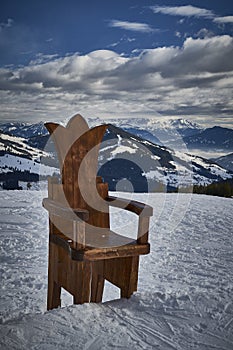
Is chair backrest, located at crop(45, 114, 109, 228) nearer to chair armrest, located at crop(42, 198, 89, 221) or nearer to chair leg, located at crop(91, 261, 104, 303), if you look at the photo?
chair armrest, located at crop(42, 198, 89, 221)

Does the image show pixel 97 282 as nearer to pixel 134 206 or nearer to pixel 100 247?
pixel 100 247

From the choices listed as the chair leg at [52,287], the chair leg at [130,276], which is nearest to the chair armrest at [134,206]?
the chair leg at [130,276]

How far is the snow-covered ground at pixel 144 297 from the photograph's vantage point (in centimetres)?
229

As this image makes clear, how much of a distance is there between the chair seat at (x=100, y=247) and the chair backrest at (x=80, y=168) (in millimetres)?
259

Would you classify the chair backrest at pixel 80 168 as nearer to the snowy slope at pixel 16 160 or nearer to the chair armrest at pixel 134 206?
the chair armrest at pixel 134 206

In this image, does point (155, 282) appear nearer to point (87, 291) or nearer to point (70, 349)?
point (87, 291)

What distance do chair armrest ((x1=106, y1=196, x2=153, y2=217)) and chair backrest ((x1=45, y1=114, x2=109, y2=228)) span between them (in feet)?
0.37

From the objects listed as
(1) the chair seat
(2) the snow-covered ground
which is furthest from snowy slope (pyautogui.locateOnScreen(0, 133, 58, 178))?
(1) the chair seat

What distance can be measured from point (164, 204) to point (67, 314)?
5763 mm

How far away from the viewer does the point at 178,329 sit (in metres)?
2.48

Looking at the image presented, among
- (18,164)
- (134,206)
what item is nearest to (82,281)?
(134,206)

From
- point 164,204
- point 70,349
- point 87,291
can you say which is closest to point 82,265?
point 87,291

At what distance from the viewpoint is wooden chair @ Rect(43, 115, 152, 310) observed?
102 inches

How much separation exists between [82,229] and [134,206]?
552mm
